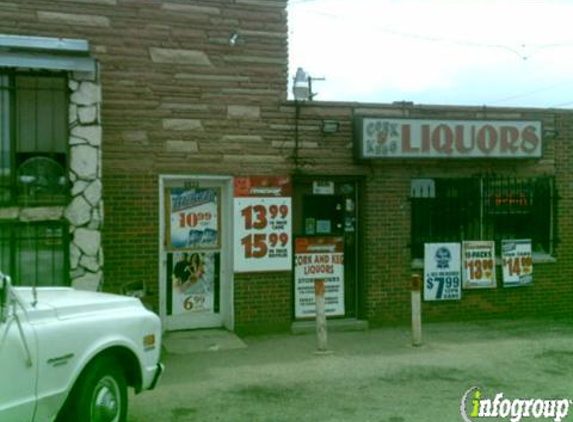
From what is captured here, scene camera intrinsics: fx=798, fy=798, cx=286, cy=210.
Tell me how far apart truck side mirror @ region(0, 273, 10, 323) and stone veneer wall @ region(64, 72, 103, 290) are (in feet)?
16.7

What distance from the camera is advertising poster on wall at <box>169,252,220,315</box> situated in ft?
39.2

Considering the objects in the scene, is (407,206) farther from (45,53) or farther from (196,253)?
(45,53)

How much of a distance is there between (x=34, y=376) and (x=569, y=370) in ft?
22.1

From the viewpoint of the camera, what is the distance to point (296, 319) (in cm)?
1242

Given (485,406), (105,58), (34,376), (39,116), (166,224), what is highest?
(105,58)

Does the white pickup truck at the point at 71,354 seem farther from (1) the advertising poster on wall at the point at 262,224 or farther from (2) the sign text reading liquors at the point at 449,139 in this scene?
(2) the sign text reading liquors at the point at 449,139

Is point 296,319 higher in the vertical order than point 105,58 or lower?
lower


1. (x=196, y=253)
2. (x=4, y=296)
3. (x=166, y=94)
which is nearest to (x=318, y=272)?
(x=196, y=253)

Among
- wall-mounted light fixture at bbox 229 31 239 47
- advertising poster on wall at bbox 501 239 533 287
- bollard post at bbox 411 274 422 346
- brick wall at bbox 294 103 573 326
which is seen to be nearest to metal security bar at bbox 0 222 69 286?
wall-mounted light fixture at bbox 229 31 239 47

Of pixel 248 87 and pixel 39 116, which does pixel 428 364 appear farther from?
pixel 39 116

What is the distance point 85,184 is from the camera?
10.2m

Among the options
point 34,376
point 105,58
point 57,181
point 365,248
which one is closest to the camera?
point 34,376

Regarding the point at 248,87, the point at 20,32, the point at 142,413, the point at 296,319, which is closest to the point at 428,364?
the point at 296,319

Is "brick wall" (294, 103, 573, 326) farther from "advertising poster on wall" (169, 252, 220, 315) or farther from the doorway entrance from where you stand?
"advertising poster on wall" (169, 252, 220, 315)
